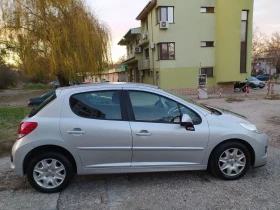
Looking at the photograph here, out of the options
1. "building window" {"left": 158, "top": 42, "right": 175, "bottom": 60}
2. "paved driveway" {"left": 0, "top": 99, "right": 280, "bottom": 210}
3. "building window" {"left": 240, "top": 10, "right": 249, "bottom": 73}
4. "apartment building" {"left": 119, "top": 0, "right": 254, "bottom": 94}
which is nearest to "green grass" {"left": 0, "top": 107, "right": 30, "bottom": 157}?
"paved driveway" {"left": 0, "top": 99, "right": 280, "bottom": 210}

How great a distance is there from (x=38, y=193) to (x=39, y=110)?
4.06 ft

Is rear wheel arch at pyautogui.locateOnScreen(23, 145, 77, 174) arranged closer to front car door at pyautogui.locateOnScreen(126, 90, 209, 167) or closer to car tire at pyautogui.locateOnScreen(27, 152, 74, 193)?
car tire at pyautogui.locateOnScreen(27, 152, 74, 193)

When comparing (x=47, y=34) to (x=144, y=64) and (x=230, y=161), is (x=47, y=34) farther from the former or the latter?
(x=230, y=161)

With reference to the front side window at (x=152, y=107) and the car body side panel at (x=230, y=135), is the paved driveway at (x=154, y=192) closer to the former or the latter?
the car body side panel at (x=230, y=135)

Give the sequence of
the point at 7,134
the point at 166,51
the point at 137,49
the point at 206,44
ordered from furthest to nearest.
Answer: the point at 137,49
the point at 206,44
the point at 166,51
the point at 7,134

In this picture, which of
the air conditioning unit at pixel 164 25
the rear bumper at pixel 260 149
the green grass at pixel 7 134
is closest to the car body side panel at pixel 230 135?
the rear bumper at pixel 260 149

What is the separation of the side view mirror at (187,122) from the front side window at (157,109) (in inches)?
4.0

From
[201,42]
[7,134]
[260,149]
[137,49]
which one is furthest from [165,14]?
[260,149]

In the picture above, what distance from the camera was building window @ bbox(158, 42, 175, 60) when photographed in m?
20.7

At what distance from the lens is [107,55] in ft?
59.6

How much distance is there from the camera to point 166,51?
20.8 m

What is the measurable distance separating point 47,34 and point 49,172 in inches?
572

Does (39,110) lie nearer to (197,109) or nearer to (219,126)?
(197,109)

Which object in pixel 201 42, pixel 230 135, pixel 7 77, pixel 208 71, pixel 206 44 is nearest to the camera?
pixel 230 135
